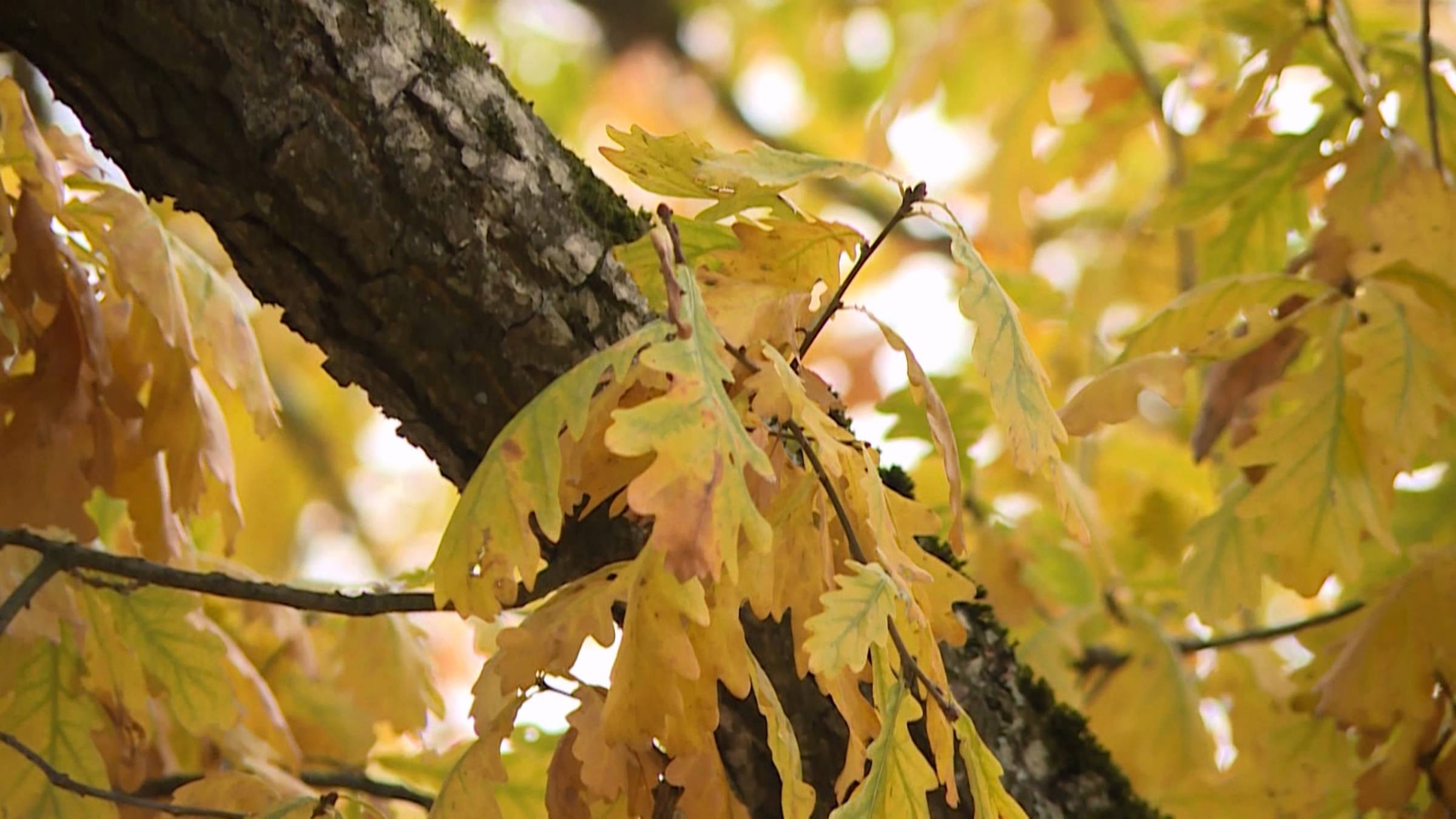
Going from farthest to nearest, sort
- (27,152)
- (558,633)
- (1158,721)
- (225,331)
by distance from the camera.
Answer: (1158,721), (225,331), (27,152), (558,633)

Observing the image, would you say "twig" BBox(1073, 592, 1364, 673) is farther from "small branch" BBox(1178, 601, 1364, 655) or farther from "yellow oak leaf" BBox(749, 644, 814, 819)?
"yellow oak leaf" BBox(749, 644, 814, 819)

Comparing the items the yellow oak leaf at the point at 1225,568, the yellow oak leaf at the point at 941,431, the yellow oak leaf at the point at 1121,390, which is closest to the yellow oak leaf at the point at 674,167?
the yellow oak leaf at the point at 941,431

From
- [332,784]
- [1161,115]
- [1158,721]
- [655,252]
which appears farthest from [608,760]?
[1161,115]

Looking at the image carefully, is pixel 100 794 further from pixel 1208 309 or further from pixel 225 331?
pixel 1208 309

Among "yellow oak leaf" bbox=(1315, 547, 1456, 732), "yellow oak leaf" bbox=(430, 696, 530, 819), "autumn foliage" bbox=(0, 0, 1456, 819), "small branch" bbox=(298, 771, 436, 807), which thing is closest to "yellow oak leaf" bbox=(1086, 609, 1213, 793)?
"autumn foliage" bbox=(0, 0, 1456, 819)

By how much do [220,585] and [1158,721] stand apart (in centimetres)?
97

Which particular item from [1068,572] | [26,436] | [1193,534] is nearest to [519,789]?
[26,436]

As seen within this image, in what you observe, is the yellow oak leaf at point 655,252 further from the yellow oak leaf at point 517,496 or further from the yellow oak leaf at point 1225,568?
the yellow oak leaf at point 1225,568

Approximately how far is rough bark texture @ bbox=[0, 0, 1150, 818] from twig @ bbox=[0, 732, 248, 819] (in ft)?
0.77

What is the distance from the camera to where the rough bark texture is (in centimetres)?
77

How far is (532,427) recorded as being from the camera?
2.12 feet

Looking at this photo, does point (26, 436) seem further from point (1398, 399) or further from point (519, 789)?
point (1398, 399)

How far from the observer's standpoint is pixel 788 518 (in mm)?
712

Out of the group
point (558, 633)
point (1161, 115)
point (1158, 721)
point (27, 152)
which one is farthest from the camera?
point (1161, 115)
